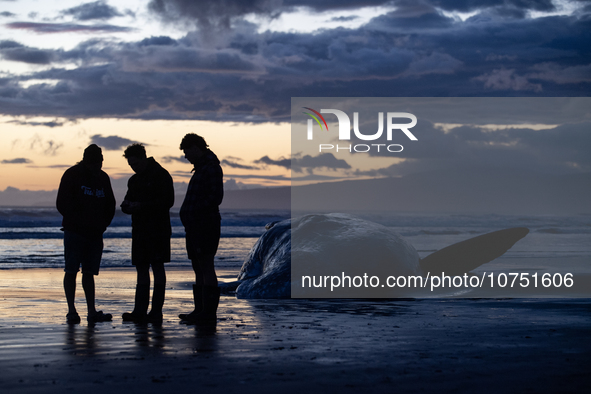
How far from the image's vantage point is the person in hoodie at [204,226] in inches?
218

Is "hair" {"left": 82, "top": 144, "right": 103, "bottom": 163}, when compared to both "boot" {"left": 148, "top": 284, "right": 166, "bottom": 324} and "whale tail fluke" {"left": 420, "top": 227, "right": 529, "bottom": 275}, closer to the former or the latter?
"boot" {"left": 148, "top": 284, "right": 166, "bottom": 324}

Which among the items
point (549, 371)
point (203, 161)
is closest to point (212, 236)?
point (203, 161)

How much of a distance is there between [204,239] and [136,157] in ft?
3.46

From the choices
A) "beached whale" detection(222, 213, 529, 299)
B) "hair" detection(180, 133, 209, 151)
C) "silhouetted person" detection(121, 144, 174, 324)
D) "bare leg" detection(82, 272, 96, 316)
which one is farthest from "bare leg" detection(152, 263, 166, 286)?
"beached whale" detection(222, 213, 529, 299)

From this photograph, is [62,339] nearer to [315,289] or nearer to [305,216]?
[315,289]

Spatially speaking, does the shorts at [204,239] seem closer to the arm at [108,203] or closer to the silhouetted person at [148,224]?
the silhouetted person at [148,224]

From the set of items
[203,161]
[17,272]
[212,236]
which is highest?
[203,161]

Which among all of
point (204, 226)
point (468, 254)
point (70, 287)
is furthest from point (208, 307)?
point (468, 254)

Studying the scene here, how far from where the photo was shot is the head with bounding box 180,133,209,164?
18.9 ft

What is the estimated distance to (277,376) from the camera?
3.26 metres

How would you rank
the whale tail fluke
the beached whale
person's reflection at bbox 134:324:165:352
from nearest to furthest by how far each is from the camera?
1. person's reflection at bbox 134:324:165:352
2. the beached whale
3. the whale tail fluke

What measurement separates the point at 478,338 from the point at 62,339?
2.95m

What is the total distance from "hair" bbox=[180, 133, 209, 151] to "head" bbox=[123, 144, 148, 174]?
0.41 m

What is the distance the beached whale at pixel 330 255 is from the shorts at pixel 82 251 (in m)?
2.43
